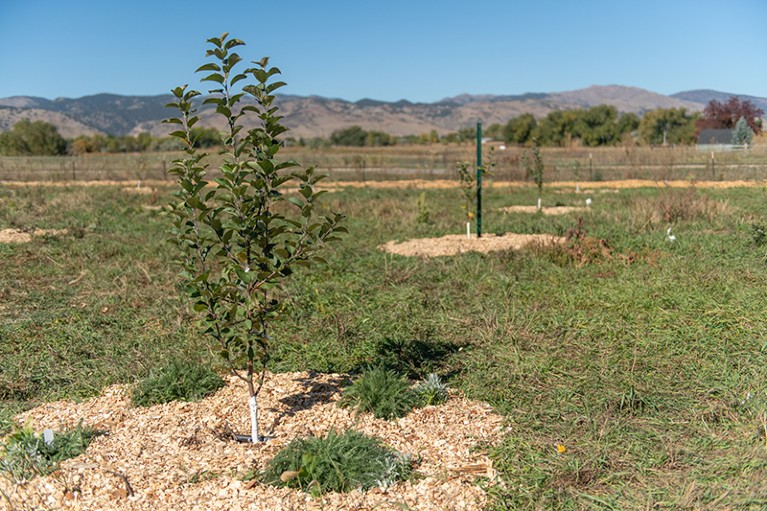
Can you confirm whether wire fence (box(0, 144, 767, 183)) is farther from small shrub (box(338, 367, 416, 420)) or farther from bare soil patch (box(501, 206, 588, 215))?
small shrub (box(338, 367, 416, 420))

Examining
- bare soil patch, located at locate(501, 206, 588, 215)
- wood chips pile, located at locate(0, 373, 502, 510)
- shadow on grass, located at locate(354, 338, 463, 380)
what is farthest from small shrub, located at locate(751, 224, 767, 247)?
wood chips pile, located at locate(0, 373, 502, 510)

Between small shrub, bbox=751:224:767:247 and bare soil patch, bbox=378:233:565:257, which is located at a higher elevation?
small shrub, bbox=751:224:767:247

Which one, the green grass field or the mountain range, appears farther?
the mountain range

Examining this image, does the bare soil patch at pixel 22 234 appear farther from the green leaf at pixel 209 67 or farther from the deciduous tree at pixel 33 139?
the deciduous tree at pixel 33 139

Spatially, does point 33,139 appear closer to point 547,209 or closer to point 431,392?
point 547,209

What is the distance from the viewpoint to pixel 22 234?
1143 cm

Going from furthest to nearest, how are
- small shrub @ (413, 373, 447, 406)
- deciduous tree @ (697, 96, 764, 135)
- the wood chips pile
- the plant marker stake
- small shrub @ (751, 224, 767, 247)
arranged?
deciduous tree @ (697, 96, 764, 135)
small shrub @ (751, 224, 767, 247)
small shrub @ (413, 373, 447, 406)
the plant marker stake
the wood chips pile


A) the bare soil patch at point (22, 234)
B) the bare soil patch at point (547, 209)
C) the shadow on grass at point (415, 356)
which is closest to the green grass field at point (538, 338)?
the shadow on grass at point (415, 356)

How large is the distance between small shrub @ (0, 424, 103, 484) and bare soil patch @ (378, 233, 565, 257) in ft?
20.5

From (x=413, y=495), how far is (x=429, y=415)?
2.99 feet

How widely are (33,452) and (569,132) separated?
66926mm

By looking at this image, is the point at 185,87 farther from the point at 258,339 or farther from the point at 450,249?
the point at 450,249

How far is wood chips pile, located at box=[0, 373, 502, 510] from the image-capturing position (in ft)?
10.3

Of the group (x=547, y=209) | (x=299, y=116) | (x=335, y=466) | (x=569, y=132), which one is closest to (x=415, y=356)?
(x=335, y=466)
